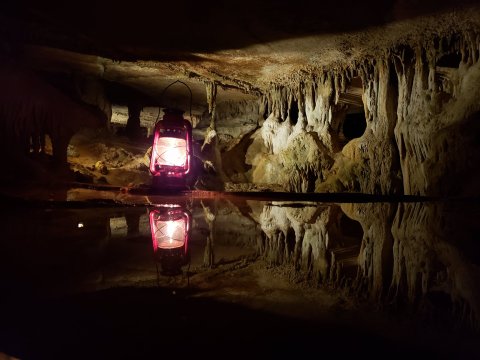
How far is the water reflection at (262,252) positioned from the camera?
177cm

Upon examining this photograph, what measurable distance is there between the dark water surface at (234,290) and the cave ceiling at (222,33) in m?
4.51

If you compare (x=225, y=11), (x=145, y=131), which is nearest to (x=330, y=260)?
(x=225, y=11)

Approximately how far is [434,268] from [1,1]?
26.8ft

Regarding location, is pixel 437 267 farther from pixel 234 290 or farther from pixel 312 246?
pixel 234 290

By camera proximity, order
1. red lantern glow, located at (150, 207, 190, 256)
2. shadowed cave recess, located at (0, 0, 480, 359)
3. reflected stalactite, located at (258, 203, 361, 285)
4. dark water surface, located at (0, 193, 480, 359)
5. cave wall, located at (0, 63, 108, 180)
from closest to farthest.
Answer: dark water surface, located at (0, 193, 480, 359) → shadowed cave recess, located at (0, 0, 480, 359) → reflected stalactite, located at (258, 203, 361, 285) → red lantern glow, located at (150, 207, 190, 256) → cave wall, located at (0, 63, 108, 180)

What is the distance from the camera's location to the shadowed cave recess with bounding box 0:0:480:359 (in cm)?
142

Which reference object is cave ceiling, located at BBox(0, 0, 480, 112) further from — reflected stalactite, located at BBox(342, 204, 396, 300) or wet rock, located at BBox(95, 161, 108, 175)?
reflected stalactite, located at BBox(342, 204, 396, 300)

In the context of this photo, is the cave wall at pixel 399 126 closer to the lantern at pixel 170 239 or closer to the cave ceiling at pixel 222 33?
the cave ceiling at pixel 222 33

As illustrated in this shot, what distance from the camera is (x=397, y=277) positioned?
199 centimetres

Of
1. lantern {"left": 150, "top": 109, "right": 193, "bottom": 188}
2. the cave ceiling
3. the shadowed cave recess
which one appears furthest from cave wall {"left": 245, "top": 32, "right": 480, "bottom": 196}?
lantern {"left": 150, "top": 109, "right": 193, "bottom": 188}

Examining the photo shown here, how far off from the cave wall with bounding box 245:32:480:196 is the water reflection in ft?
9.99

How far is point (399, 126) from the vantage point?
7.87 metres

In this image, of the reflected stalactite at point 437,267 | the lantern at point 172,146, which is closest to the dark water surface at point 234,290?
the reflected stalactite at point 437,267

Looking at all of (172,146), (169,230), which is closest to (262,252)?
(169,230)
